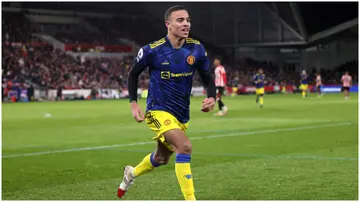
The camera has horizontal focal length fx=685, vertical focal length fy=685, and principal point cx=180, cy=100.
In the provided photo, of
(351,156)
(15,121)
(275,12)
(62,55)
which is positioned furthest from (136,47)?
(351,156)

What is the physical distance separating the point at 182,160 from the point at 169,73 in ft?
3.52

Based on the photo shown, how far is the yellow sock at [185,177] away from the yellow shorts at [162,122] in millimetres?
368

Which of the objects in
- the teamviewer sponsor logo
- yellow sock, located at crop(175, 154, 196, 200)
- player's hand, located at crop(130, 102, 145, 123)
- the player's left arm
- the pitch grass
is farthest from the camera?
the teamviewer sponsor logo

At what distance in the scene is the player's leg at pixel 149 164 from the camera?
28.2ft

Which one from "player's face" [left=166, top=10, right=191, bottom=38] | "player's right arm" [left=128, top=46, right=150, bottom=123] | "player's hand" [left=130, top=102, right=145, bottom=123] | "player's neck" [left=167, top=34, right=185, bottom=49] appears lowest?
"player's hand" [left=130, top=102, right=145, bottom=123]

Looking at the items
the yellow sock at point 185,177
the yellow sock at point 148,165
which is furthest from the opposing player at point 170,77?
the yellow sock at point 148,165

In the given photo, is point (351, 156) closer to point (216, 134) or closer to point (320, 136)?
point (320, 136)

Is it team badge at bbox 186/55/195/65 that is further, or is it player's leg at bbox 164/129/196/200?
team badge at bbox 186/55/195/65

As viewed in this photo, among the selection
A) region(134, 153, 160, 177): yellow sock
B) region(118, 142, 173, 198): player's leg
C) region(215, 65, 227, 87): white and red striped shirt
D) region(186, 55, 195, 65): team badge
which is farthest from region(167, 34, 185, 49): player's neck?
region(215, 65, 227, 87): white and red striped shirt

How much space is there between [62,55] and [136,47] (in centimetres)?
906

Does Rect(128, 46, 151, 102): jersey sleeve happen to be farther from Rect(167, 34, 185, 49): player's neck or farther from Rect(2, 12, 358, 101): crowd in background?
Rect(2, 12, 358, 101): crowd in background

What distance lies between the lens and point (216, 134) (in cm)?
1866

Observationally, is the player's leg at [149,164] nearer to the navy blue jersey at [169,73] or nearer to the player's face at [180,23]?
the navy blue jersey at [169,73]

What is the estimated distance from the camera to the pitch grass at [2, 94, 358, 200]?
9.24m
